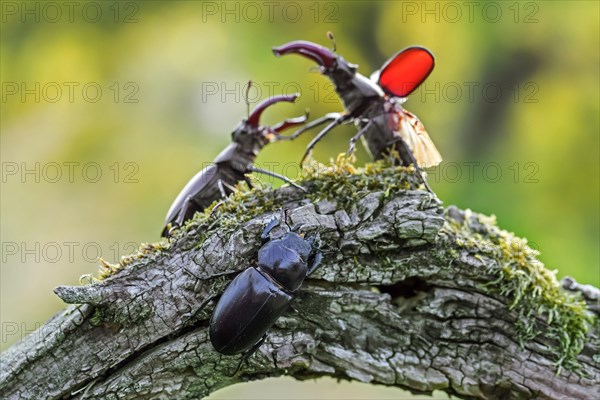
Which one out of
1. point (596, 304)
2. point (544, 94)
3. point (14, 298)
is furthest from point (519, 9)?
point (14, 298)

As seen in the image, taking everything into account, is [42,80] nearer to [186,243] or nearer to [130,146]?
[130,146]
